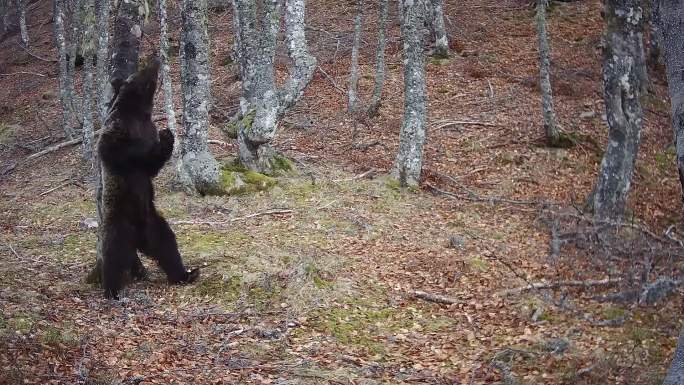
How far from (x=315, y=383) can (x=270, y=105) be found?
23.8 feet

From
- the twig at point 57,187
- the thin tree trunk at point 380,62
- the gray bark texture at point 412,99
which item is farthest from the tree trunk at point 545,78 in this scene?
the twig at point 57,187

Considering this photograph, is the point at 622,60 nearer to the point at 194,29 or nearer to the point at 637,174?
the point at 637,174

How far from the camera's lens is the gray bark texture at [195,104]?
1112cm

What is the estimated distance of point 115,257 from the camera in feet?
24.8

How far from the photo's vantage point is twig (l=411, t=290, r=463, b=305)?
809 centimetres

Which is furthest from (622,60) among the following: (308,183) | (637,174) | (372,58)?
(372,58)

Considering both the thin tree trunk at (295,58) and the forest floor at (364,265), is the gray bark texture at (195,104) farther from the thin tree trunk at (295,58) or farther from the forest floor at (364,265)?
the thin tree trunk at (295,58)

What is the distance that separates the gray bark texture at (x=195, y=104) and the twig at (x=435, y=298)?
16.7 feet

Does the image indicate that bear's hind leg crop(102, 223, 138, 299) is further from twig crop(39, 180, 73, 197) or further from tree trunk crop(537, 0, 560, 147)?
tree trunk crop(537, 0, 560, 147)

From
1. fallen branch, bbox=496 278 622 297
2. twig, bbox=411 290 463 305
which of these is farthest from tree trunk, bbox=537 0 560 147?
twig, bbox=411 290 463 305

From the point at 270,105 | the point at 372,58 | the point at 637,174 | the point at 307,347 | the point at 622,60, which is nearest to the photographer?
the point at 307,347

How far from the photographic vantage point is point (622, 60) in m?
10.7

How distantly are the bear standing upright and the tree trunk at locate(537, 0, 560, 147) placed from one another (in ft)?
31.4

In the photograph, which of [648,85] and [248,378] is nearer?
[248,378]
